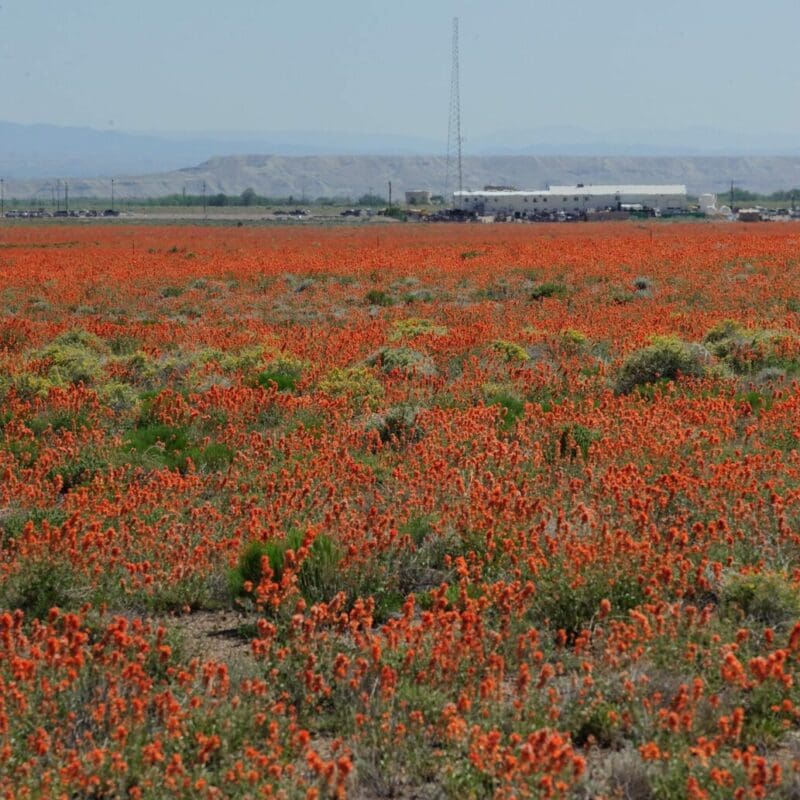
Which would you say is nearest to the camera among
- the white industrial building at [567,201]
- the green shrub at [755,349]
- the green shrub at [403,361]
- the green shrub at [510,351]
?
the green shrub at [403,361]

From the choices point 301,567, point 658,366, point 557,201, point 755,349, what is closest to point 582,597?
point 301,567

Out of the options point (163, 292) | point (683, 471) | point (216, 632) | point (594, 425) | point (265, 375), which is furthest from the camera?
point (163, 292)

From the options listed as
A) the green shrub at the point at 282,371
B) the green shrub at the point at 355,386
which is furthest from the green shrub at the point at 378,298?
the green shrub at the point at 355,386

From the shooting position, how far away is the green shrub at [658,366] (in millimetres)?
13719

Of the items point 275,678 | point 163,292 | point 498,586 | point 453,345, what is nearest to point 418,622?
point 498,586

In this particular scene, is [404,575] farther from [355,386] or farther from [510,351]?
[510,351]

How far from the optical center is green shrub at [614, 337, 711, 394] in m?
13.7

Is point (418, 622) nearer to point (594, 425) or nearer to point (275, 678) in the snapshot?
point (275, 678)

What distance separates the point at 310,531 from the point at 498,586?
44.6 inches

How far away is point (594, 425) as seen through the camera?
10.4 meters

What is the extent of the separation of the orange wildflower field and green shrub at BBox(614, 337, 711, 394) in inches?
1.6

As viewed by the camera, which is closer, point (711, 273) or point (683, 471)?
point (683, 471)

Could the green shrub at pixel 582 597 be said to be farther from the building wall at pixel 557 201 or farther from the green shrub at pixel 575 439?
the building wall at pixel 557 201

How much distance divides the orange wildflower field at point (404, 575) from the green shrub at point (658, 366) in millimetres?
40
